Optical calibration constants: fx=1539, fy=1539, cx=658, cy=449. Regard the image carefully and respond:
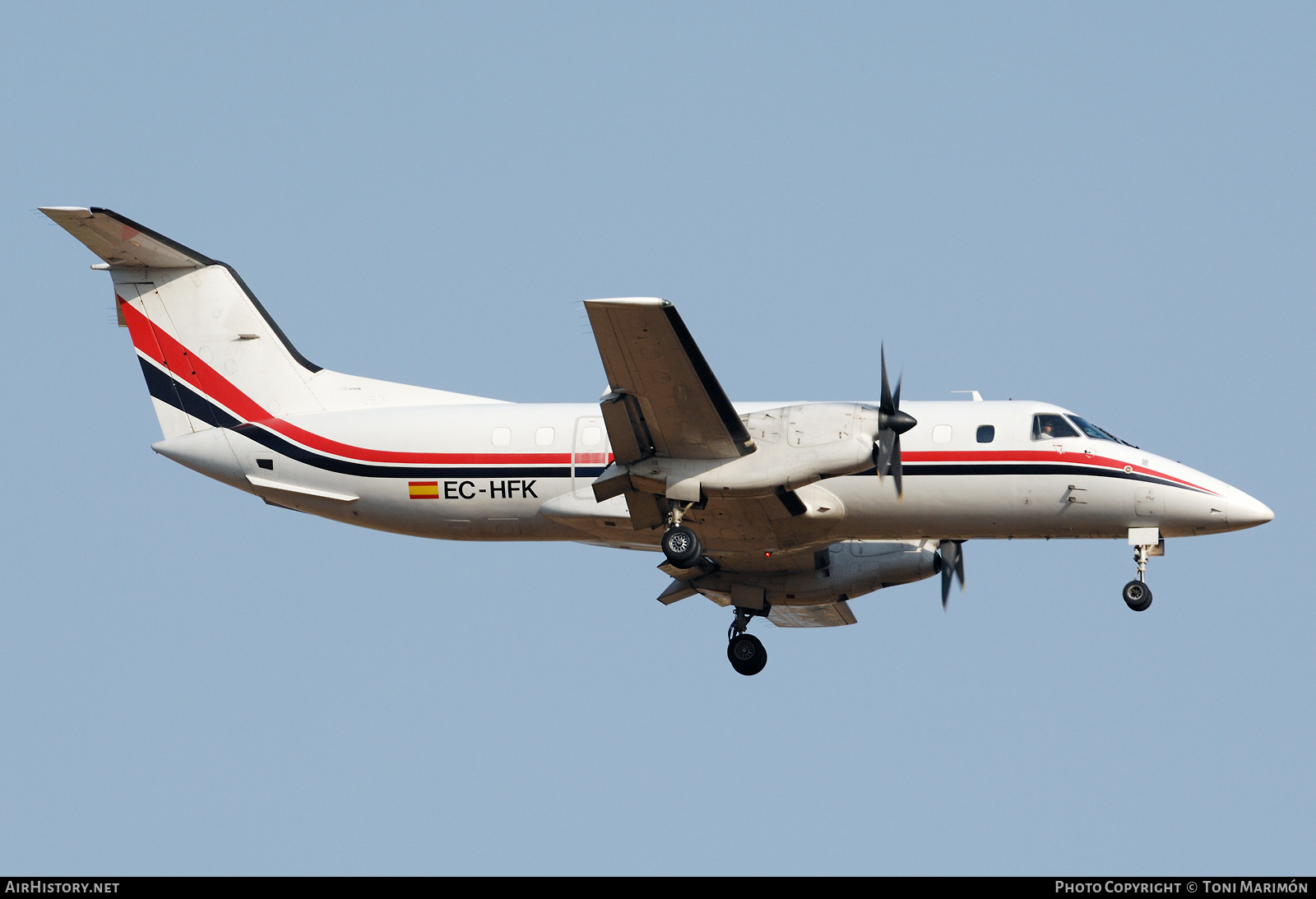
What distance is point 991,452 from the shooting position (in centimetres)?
2170

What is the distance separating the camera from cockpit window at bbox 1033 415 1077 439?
860 inches

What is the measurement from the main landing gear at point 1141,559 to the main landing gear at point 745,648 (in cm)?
585

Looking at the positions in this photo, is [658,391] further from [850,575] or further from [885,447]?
[850,575]

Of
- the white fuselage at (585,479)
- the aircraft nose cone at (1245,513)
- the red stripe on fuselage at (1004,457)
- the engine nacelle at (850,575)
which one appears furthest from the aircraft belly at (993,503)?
the engine nacelle at (850,575)

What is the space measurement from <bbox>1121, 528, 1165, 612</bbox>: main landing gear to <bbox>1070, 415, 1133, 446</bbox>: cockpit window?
4.33 feet

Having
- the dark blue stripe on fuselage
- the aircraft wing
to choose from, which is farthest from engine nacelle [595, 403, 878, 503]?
the dark blue stripe on fuselage

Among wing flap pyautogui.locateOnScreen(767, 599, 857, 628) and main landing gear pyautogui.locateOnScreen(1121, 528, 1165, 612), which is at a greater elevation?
main landing gear pyautogui.locateOnScreen(1121, 528, 1165, 612)

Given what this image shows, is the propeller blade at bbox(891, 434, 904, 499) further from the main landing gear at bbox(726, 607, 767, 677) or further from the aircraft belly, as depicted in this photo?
the main landing gear at bbox(726, 607, 767, 677)

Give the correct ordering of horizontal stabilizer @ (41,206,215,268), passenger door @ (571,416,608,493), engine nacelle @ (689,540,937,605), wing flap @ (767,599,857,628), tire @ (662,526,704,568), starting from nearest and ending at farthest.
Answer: tire @ (662,526,704,568), passenger door @ (571,416,608,493), horizontal stabilizer @ (41,206,215,268), engine nacelle @ (689,540,937,605), wing flap @ (767,599,857,628)

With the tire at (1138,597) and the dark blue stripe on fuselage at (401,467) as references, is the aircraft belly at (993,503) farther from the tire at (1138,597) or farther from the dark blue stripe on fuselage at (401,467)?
the tire at (1138,597)

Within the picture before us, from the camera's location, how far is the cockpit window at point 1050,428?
71.7 feet

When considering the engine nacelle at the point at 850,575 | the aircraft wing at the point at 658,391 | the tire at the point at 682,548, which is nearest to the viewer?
the aircraft wing at the point at 658,391

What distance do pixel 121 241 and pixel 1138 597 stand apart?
53.2 feet

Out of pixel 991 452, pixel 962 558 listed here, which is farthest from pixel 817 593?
pixel 991 452
